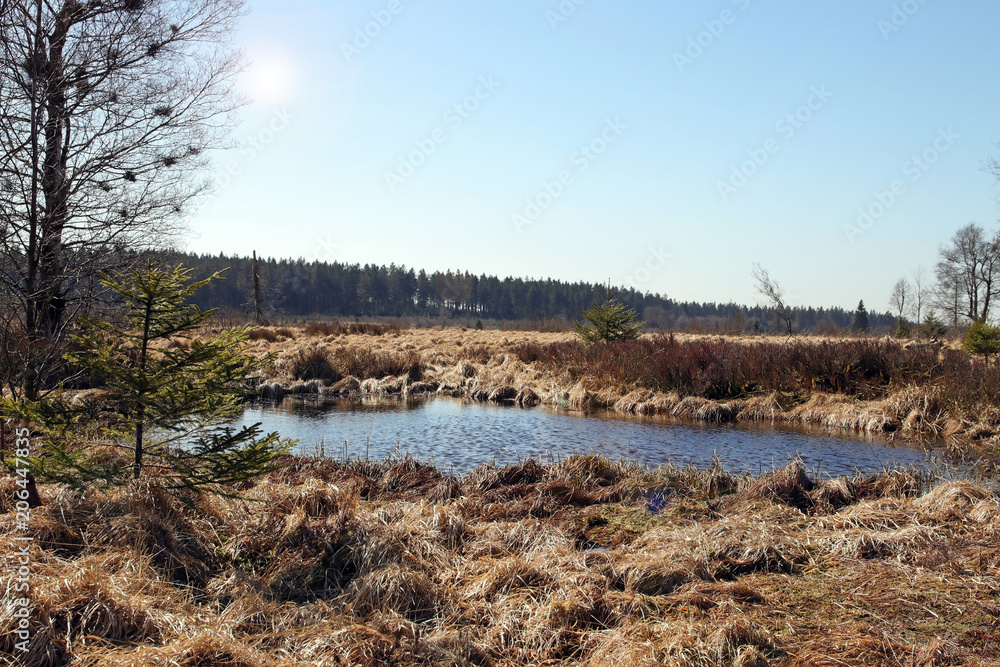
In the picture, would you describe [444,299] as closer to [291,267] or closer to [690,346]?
[291,267]

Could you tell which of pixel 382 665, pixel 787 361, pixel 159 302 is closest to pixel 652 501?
pixel 382 665

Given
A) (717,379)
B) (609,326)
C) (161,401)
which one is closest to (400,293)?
(609,326)

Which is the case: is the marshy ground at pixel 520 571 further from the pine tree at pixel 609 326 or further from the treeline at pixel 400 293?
the treeline at pixel 400 293

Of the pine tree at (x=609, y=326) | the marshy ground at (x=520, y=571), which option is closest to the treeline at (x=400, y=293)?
the pine tree at (x=609, y=326)

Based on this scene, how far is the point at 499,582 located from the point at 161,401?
118 inches

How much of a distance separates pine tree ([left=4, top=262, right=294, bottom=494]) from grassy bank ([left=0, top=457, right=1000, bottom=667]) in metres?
0.30

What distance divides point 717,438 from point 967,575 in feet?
26.4

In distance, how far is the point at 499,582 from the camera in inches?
176

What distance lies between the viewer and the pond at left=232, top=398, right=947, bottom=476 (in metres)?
10.2

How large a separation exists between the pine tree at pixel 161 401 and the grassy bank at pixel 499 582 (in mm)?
302

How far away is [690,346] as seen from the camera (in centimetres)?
1908

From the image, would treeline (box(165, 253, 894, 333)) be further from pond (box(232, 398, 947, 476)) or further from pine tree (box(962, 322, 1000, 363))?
pond (box(232, 398, 947, 476))

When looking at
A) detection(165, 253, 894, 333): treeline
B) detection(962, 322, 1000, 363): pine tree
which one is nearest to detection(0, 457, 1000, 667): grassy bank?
detection(962, 322, 1000, 363): pine tree

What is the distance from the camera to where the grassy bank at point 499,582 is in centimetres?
359
